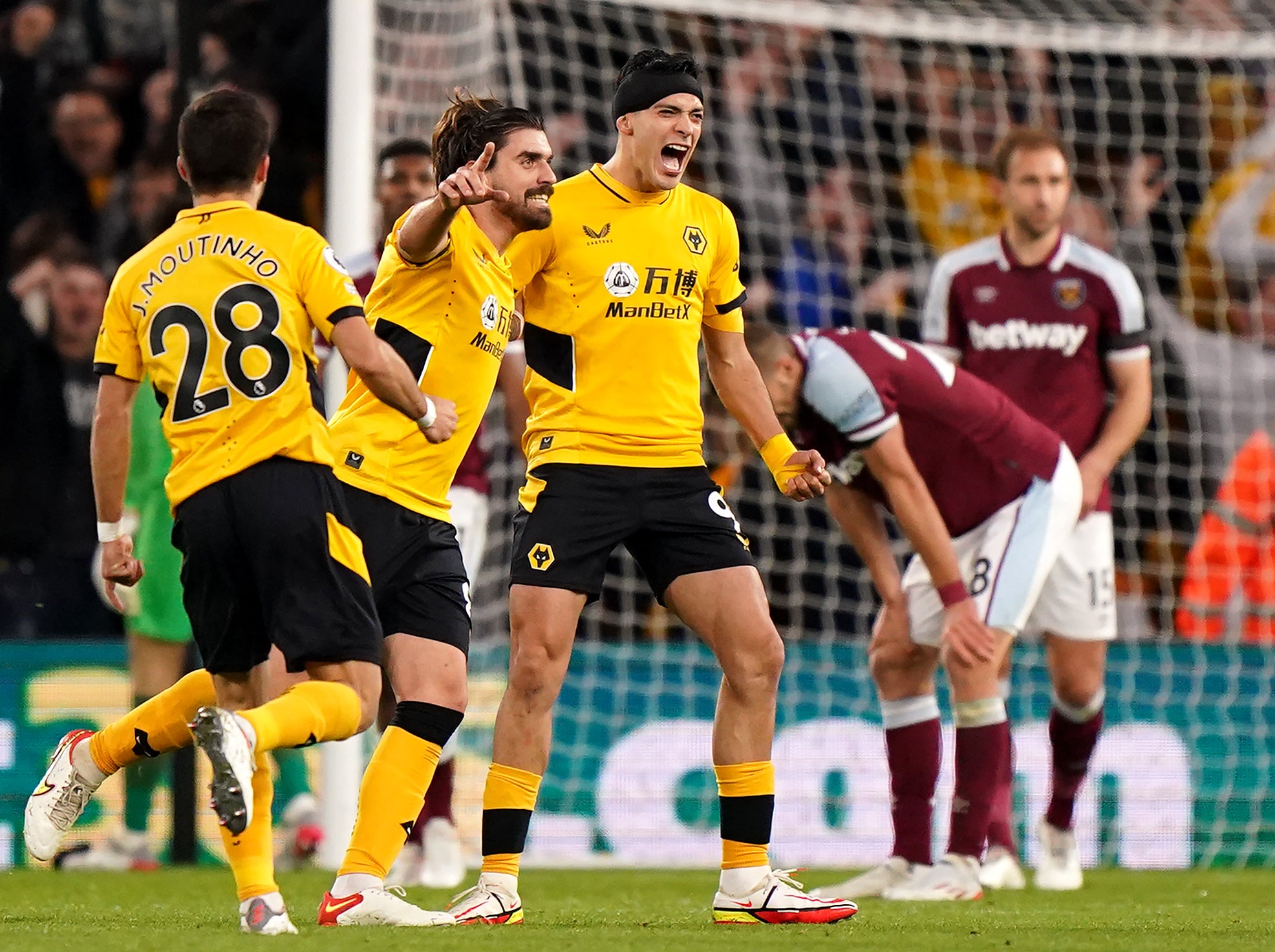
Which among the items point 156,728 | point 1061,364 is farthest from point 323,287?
point 1061,364

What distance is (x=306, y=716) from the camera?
4113 millimetres

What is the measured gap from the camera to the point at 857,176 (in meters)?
10.0

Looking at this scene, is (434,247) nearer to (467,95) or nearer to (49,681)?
(467,95)

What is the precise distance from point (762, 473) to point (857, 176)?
5.84 ft

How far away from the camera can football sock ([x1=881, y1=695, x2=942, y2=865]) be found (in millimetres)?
5961

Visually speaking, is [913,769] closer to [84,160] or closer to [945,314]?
[945,314]

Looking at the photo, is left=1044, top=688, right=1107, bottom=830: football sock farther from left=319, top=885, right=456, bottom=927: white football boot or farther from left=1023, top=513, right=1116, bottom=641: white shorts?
left=319, top=885, right=456, bottom=927: white football boot

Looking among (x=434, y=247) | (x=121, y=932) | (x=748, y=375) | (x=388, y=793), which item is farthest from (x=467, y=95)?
(x=121, y=932)

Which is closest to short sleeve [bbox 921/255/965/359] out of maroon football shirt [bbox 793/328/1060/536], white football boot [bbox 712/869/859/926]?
maroon football shirt [bbox 793/328/1060/536]

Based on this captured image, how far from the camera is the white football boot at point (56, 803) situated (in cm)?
470

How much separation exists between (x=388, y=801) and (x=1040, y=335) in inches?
126

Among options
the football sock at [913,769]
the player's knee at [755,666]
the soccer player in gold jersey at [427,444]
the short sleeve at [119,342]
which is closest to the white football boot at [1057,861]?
the football sock at [913,769]

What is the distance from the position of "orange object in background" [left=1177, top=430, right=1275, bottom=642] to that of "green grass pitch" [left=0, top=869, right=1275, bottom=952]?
208cm

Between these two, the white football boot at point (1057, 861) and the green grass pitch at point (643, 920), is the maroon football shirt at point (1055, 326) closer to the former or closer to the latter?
the white football boot at point (1057, 861)
